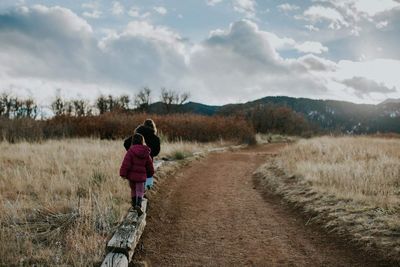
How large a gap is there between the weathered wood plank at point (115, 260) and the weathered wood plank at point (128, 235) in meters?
0.15

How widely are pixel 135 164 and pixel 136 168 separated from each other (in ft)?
0.27

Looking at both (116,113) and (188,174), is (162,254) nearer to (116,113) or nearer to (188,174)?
(188,174)

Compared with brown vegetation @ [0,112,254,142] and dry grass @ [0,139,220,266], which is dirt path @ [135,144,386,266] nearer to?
dry grass @ [0,139,220,266]

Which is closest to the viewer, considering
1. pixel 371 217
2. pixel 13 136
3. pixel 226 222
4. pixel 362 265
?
pixel 362 265

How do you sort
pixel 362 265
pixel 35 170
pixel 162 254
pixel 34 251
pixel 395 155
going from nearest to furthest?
pixel 34 251, pixel 362 265, pixel 162 254, pixel 35 170, pixel 395 155

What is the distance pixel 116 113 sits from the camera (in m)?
29.4

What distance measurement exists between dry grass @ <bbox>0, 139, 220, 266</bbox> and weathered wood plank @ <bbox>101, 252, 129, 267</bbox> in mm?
166

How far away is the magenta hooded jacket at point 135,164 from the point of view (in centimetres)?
776

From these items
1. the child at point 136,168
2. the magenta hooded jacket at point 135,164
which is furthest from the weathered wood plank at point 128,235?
the magenta hooded jacket at point 135,164

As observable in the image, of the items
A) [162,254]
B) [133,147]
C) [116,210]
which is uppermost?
[133,147]

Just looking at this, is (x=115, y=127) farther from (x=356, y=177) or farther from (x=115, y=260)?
(x=115, y=260)

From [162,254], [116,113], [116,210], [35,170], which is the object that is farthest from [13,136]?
[162,254]

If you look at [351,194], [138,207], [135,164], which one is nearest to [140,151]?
[135,164]

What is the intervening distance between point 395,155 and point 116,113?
19.3 m
